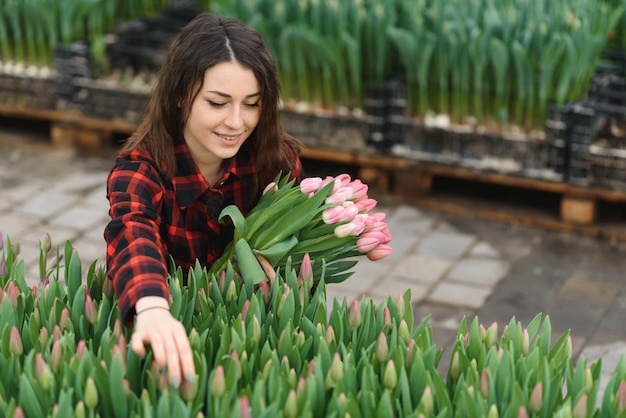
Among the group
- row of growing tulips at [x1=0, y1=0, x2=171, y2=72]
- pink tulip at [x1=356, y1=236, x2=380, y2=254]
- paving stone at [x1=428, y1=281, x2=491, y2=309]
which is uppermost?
pink tulip at [x1=356, y1=236, x2=380, y2=254]

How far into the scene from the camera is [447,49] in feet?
16.1

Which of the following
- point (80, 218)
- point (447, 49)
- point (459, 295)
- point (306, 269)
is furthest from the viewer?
point (80, 218)

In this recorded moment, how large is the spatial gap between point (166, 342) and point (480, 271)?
2.83 metres

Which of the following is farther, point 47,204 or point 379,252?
point 47,204

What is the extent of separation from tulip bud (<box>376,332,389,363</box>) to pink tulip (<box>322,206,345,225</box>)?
0.38 m

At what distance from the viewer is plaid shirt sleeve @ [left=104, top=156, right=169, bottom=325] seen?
1999mm

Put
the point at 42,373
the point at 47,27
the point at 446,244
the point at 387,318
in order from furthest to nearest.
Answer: the point at 47,27, the point at 446,244, the point at 387,318, the point at 42,373

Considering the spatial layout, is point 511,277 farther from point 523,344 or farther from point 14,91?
point 14,91

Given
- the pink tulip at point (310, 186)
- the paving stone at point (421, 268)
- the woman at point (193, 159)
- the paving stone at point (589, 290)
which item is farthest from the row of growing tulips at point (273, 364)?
the paving stone at point (421, 268)

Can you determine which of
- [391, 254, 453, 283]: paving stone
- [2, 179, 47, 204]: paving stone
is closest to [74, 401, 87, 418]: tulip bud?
[391, 254, 453, 283]: paving stone

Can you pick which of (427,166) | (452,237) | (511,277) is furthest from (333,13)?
(511,277)

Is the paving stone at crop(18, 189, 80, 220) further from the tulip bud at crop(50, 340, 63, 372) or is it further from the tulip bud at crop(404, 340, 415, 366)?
the tulip bud at crop(404, 340, 415, 366)

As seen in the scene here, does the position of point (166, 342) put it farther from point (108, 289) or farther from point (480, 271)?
point (480, 271)

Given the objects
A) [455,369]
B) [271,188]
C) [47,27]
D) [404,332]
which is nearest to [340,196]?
[271,188]
